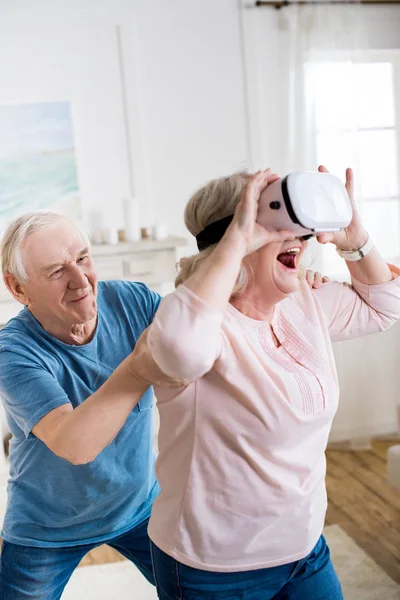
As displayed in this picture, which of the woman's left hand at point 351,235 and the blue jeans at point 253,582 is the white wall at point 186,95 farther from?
the blue jeans at point 253,582

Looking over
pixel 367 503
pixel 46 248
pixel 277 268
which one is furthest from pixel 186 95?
pixel 277 268

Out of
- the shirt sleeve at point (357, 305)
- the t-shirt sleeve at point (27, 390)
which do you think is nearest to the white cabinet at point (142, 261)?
the t-shirt sleeve at point (27, 390)

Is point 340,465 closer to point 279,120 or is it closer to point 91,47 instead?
point 279,120

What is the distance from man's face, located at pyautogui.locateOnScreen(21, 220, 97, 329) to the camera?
65.1 inches

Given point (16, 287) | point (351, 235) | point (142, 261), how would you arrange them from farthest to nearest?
1. point (142, 261)
2. point (16, 287)
3. point (351, 235)

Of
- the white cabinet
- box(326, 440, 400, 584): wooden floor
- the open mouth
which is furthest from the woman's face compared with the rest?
the white cabinet

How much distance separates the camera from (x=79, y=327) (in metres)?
1.71

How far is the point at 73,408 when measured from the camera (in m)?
1.62

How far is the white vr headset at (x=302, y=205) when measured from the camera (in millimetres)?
1104

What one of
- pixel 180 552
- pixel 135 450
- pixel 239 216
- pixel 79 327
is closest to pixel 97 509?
pixel 135 450

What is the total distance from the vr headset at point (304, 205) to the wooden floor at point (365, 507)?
6.68 ft

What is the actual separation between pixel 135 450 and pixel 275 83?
2.93m

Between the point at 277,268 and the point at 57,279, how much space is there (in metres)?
0.60

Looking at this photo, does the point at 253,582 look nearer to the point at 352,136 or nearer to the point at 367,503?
the point at 367,503
